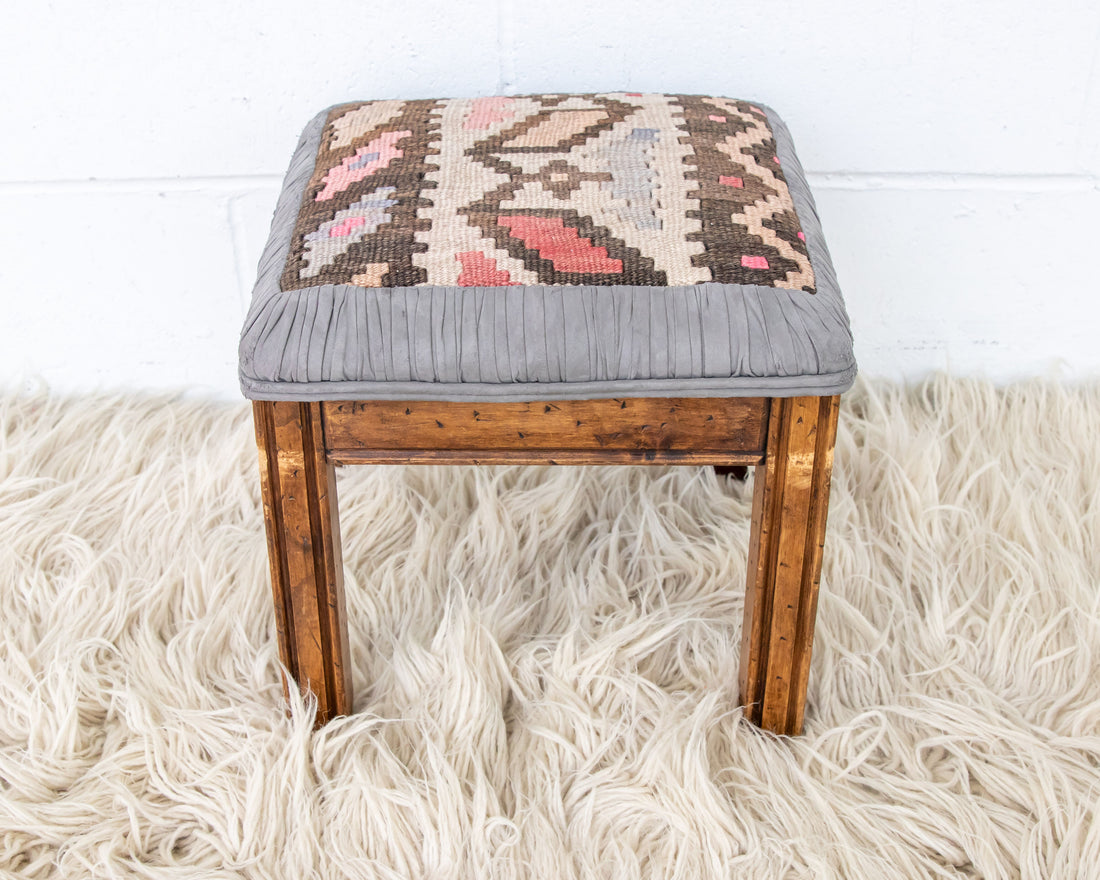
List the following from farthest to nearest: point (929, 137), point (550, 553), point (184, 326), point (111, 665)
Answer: point (184, 326)
point (929, 137)
point (550, 553)
point (111, 665)

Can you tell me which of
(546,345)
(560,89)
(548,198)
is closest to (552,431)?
(546,345)

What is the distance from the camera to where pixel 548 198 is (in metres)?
0.76

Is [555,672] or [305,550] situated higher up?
[305,550]

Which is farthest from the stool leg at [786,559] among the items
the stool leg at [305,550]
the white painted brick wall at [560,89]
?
the white painted brick wall at [560,89]

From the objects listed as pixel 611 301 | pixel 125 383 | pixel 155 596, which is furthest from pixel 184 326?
pixel 611 301

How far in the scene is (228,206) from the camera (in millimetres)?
1176

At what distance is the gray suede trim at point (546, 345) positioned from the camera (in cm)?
64

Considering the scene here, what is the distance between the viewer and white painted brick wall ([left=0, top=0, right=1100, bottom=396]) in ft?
3.53

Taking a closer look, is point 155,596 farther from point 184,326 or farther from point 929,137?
point 929,137

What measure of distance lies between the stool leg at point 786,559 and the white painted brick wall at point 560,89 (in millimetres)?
554

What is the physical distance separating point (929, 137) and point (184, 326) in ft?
3.08

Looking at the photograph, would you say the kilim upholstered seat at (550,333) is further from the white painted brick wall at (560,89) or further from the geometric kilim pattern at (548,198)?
the white painted brick wall at (560,89)

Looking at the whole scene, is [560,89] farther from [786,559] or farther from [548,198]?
[786,559]

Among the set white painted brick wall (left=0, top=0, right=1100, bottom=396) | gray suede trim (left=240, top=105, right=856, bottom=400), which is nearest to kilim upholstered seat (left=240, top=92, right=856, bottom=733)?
gray suede trim (left=240, top=105, right=856, bottom=400)
